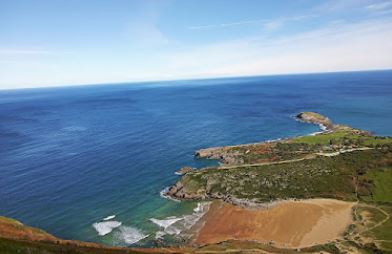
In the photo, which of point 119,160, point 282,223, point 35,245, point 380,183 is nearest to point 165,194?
point 282,223

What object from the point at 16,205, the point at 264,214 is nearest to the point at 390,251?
the point at 264,214

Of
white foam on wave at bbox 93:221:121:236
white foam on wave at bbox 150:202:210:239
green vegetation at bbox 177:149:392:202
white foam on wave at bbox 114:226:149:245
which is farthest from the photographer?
green vegetation at bbox 177:149:392:202

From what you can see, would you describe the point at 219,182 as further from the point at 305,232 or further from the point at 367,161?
the point at 367,161

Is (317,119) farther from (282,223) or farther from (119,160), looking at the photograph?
(282,223)

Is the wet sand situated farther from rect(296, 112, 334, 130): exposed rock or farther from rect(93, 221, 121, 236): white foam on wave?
rect(296, 112, 334, 130): exposed rock

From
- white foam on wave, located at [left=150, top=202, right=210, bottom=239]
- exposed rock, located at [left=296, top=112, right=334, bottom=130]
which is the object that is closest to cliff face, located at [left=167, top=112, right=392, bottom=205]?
white foam on wave, located at [left=150, top=202, right=210, bottom=239]
